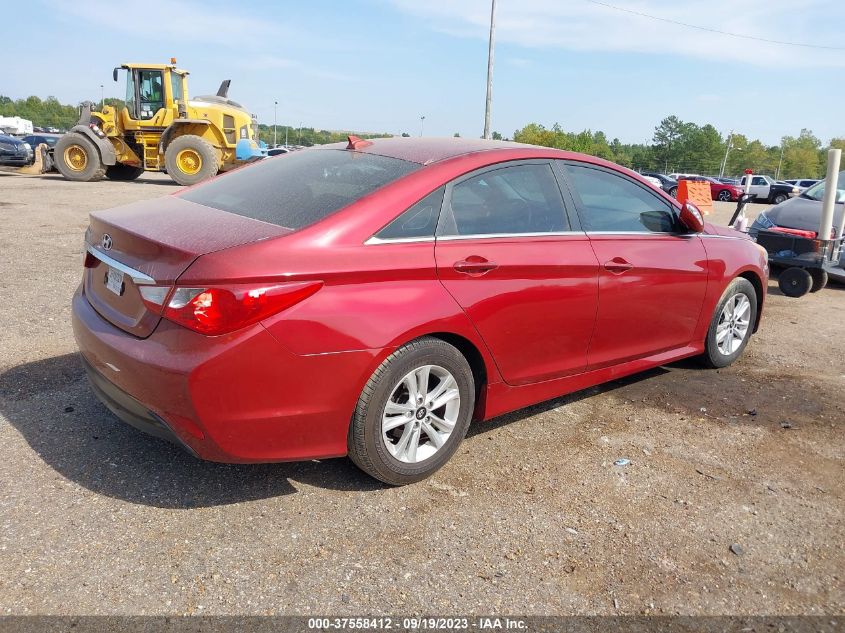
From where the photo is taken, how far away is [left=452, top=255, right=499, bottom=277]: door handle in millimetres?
3191

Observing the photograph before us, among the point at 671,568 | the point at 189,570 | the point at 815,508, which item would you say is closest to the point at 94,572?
the point at 189,570

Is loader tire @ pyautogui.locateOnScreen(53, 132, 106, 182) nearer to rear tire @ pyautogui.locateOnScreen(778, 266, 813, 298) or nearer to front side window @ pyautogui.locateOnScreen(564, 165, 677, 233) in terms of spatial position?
rear tire @ pyautogui.locateOnScreen(778, 266, 813, 298)

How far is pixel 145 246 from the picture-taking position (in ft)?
9.41

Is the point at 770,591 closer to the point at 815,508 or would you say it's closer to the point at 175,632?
the point at 815,508

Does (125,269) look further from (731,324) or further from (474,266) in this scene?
(731,324)

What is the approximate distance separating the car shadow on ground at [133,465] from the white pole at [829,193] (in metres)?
5.97

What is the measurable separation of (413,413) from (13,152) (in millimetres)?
25413

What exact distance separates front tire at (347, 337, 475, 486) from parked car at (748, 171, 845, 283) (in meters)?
6.95

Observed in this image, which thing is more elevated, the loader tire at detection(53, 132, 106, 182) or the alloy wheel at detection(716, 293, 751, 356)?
the loader tire at detection(53, 132, 106, 182)

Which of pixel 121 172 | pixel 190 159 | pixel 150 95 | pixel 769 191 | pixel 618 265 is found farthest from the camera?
pixel 769 191

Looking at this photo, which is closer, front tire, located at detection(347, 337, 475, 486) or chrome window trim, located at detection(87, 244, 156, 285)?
chrome window trim, located at detection(87, 244, 156, 285)

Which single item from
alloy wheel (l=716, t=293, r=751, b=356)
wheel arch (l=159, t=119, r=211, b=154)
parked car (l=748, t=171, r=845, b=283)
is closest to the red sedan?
alloy wheel (l=716, t=293, r=751, b=356)

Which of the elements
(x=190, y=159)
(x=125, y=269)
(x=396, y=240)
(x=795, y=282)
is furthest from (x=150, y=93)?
(x=396, y=240)

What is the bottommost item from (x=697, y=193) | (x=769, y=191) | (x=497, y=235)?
(x=497, y=235)
